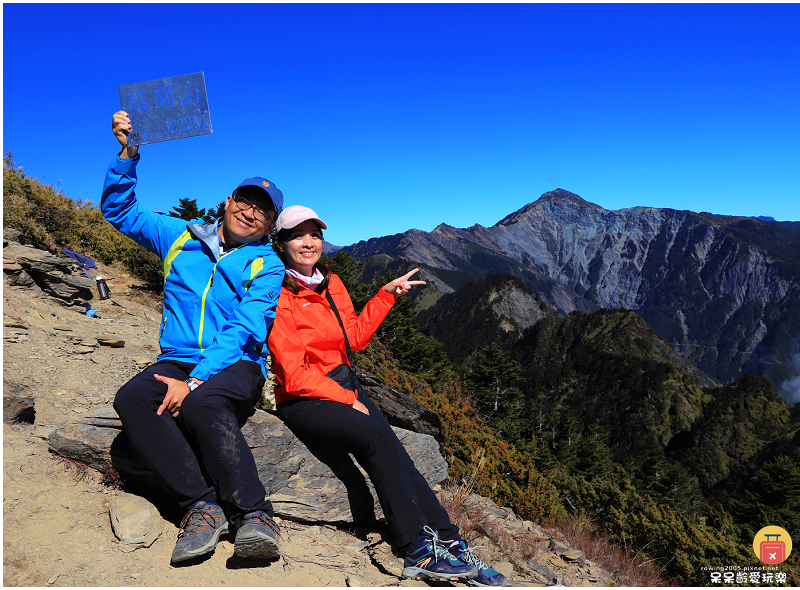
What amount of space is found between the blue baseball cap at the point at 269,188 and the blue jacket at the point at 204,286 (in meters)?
0.34

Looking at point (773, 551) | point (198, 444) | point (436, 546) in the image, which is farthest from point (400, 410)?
point (773, 551)

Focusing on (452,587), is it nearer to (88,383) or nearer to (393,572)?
(393,572)

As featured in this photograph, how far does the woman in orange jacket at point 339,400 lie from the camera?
3.13 meters

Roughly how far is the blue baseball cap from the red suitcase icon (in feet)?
29.8

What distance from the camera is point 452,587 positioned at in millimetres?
3102

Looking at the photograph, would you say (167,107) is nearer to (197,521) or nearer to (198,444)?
(198,444)

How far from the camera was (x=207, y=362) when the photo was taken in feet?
10.2

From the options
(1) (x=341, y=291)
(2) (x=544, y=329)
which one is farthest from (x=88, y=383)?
(2) (x=544, y=329)

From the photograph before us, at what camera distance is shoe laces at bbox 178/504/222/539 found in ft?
9.23

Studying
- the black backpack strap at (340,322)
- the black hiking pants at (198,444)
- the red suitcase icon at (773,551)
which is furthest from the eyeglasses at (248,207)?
the red suitcase icon at (773,551)

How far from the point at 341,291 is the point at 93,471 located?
7.62 ft

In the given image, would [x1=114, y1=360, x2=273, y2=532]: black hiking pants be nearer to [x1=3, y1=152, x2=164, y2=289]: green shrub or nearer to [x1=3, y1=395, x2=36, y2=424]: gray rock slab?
[x1=3, y1=395, x2=36, y2=424]: gray rock slab

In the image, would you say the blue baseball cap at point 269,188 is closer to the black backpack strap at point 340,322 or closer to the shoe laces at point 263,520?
the black backpack strap at point 340,322

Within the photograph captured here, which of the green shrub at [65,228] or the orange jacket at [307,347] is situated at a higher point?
the green shrub at [65,228]
